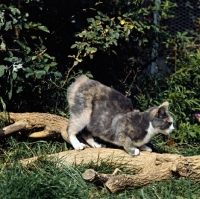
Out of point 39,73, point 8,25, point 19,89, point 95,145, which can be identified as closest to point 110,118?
point 95,145

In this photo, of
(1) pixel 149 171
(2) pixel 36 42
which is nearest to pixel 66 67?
(2) pixel 36 42

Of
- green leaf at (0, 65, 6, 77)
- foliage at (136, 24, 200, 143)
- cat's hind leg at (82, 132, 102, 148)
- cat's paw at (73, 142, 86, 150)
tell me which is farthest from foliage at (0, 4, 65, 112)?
foliage at (136, 24, 200, 143)

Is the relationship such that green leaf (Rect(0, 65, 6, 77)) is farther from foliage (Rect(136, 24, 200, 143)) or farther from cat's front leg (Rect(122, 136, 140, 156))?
foliage (Rect(136, 24, 200, 143))

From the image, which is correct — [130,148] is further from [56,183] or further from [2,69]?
[2,69]

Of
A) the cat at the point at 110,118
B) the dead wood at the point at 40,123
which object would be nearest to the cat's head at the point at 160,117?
the cat at the point at 110,118

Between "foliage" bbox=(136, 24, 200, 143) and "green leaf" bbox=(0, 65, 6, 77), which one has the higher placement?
"green leaf" bbox=(0, 65, 6, 77)

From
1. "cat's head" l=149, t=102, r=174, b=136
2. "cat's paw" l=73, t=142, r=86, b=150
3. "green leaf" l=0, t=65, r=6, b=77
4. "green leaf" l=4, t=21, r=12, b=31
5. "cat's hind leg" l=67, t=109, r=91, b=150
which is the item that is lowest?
"cat's paw" l=73, t=142, r=86, b=150

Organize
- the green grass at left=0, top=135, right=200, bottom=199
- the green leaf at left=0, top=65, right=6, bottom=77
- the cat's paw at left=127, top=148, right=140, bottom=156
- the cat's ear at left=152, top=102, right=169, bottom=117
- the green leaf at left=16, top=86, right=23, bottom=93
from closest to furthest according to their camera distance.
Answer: the green grass at left=0, top=135, right=200, bottom=199 → the cat's paw at left=127, top=148, right=140, bottom=156 → the cat's ear at left=152, top=102, right=169, bottom=117 → the green leaf at left=0, top=65, right=6, bottom=77 → the green leaf at left=16, top=86, right=23, bottom=93

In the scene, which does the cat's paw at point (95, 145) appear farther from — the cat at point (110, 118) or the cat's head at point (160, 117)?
the cat's head at point (160, 117)

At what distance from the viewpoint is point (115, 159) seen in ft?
21.8

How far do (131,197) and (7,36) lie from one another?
2867 mm

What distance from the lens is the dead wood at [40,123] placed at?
23.7ft

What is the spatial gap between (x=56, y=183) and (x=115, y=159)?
1.09 metres

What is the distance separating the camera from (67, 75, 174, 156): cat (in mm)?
6918
